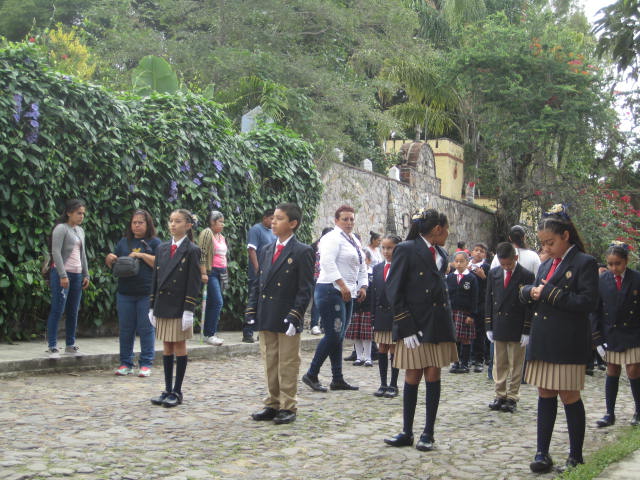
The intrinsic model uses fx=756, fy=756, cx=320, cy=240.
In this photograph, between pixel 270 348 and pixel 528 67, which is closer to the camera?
pixel 270 348

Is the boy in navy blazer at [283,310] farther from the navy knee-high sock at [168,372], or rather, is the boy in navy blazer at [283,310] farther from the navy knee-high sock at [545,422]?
the navy knee-high sock at [545,422]

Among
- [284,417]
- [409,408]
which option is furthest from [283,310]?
[409,408]

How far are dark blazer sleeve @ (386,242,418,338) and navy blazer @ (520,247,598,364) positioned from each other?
36.4 inches

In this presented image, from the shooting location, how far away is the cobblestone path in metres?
4.93

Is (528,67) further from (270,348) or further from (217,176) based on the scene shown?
(270,348)

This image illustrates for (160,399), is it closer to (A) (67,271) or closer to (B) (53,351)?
(B) (53,351)

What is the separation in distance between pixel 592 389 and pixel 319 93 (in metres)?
10.1

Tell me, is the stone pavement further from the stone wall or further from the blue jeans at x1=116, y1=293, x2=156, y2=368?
the stone wall

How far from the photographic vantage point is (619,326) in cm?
695

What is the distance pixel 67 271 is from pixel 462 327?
17.4ft

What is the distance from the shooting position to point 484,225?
27625mm

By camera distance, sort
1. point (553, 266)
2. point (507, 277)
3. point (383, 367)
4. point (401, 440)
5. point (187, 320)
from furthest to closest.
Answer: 1. point (383, 367)
2. point (507, 277)
3. point (187, 320)
4. point (401, 440)
5. point (553, 266)

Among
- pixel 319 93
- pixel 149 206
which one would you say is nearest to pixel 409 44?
pixel 319 93

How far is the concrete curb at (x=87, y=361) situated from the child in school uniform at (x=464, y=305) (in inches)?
124
